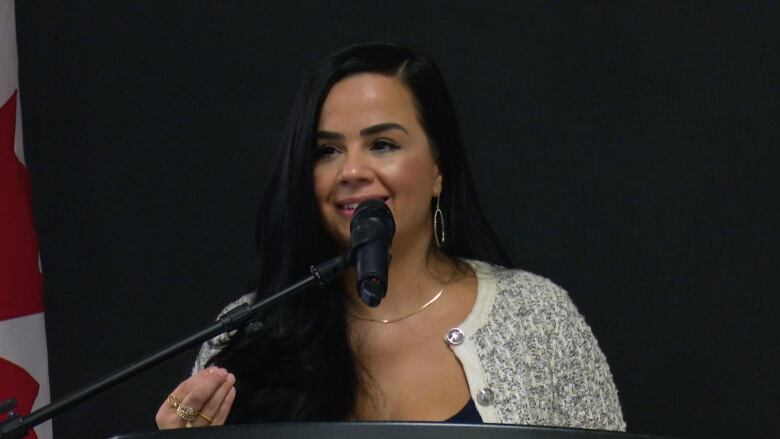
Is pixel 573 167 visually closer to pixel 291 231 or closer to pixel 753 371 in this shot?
pixel 753 371

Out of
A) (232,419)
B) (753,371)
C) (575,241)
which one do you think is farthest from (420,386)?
(753,371)

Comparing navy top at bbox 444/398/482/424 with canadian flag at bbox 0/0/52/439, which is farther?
canadian flag at bbox 0/0/52/439

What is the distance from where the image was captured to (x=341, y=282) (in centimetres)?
218

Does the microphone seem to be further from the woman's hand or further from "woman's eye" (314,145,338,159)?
"woman's eye" (314,145,338,159)

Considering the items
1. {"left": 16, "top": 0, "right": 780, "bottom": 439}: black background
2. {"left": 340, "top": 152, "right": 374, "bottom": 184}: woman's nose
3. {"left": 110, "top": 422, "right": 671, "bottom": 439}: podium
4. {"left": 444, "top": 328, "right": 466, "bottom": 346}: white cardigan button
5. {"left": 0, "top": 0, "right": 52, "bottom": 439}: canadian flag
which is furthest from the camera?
{"left": 16, "top": 0, "right": 780, "bottom": 439}: black background

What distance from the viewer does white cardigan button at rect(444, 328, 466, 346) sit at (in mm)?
2082

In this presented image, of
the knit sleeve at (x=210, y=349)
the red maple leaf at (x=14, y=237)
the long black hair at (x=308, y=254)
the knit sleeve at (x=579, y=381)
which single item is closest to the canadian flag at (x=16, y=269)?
the red maple leaf at (x=14, y=237)

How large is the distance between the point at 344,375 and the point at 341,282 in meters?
0.20

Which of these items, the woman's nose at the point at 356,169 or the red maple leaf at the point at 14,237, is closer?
the woman's nose at the point at 356,169

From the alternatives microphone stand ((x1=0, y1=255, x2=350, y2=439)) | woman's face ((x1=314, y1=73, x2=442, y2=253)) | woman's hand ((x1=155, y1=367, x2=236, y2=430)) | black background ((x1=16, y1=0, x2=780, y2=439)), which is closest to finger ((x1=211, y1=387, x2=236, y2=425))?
woman's hand ((x1=155, y1=367, x2=236, y2=430))

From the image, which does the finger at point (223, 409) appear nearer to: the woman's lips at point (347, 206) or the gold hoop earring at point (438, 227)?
the woman's lips at point (347, 206)

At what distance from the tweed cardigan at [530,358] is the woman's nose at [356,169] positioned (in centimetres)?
32

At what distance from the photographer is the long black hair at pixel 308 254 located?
2.01 m

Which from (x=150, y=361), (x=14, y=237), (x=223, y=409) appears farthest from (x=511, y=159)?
(x=150, y=361)
